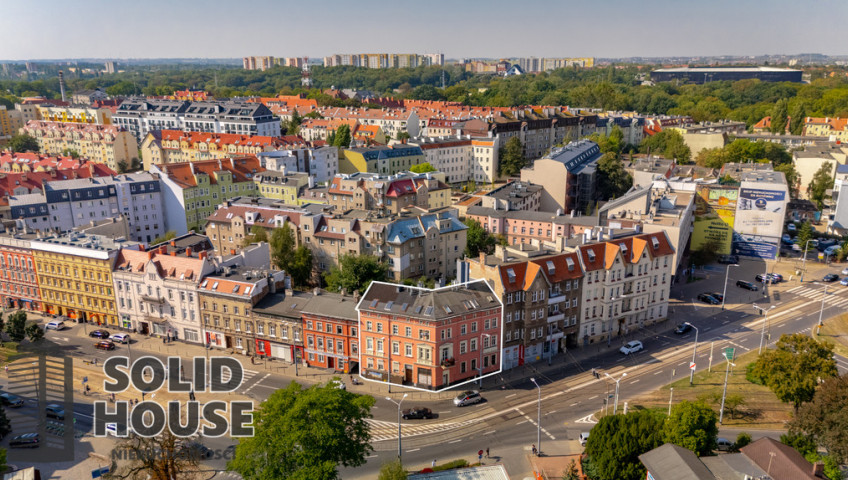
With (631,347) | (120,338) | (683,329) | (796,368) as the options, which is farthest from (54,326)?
(796,368)

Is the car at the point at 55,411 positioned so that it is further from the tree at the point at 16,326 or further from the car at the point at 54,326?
the car at the point at 54,326

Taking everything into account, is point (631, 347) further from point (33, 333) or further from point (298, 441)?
point (33, 333)

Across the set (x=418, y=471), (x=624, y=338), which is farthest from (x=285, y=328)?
(x=624, y=338)

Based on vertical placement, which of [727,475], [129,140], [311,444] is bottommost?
[727,475]

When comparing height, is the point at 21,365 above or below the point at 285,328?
below

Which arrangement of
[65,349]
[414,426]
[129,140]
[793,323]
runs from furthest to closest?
[129,140], [793,323], [65,349], [414,426]

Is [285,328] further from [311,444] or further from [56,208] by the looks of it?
[56,208]
